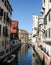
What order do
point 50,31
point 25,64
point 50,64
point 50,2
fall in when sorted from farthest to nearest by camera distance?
1. point 50,2
2. point 50,31
3. point 25,64
4. point 50,64

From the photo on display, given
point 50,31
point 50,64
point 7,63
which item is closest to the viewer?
point 50,64

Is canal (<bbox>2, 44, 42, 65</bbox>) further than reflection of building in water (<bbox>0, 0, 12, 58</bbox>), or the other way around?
reflection of building in water (<bbox>0, 0, 12, 58</bbox>)

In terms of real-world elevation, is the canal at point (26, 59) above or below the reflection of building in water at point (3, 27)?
below

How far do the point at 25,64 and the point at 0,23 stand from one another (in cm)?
949

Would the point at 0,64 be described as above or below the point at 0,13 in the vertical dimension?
below

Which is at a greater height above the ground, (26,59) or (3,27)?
(3,27)

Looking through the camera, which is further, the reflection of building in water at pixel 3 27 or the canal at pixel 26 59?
the reflection of building in water at pixel 3 27

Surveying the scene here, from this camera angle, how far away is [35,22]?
13250 cm

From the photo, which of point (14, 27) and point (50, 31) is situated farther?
point (14, 27)

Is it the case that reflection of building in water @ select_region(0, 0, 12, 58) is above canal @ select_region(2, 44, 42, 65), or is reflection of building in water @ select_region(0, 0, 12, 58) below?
above

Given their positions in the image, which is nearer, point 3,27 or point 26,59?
point 3,27

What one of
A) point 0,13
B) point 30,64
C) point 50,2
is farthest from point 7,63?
point 50,2

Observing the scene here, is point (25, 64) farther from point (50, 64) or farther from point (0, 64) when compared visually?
point (50, 64)

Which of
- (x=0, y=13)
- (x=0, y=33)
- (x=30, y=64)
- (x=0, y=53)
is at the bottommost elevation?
(x=30, y=64)
